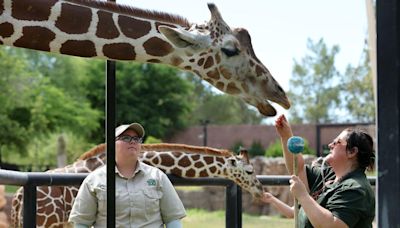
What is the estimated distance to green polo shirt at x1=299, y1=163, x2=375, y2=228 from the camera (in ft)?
8.59

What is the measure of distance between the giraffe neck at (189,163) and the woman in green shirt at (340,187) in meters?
1.84

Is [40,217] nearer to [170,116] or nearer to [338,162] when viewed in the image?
[338,162]

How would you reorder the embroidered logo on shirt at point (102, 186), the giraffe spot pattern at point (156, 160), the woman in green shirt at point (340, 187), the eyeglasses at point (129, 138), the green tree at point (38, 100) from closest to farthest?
1. the woman in green shirt at point (340, 187)
2. the embroidered logo on shirt at point (102, 186)
3. the eyeglasses at point (129, 138)
4. the giraffe spot pattern at point (156, 160)
5. the green tree at point (38, 100)

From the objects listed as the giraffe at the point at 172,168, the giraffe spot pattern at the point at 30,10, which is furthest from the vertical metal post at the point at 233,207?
the giraffe spot pattern at the point at 30,10

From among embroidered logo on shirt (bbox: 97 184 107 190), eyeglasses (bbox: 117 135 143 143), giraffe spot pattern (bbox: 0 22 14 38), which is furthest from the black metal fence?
giraffe spot pattern (bbox: 0 22 14 38)

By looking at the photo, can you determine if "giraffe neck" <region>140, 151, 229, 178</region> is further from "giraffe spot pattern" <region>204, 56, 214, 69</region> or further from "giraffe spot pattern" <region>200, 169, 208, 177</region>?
"giraffe spot pattern" <region>204, 56, 214, 69</region>

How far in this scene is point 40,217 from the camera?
527cm

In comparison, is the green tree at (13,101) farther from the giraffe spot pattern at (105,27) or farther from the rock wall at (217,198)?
the giraffe spot pattern at (105,27)

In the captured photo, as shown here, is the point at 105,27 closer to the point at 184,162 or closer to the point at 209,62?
the point at 209,62

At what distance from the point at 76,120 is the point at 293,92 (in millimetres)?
26730

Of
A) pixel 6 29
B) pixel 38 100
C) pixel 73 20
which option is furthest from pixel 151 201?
pixel 38 100

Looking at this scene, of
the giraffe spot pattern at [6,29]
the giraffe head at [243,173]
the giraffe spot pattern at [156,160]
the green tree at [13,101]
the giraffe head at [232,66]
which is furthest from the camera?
the green tree at [13,101]

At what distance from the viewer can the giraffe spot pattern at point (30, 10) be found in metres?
2.71

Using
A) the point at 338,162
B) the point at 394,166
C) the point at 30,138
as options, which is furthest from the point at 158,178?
the point at 30,138
